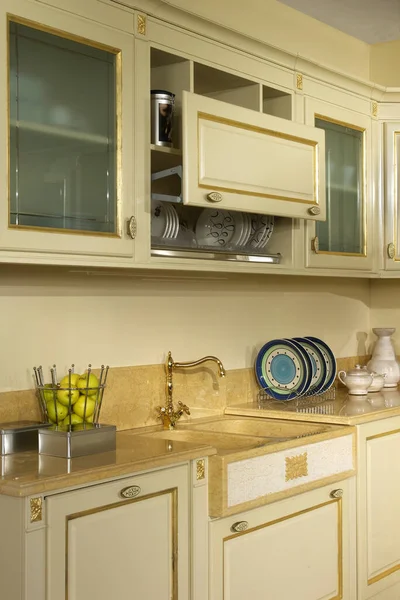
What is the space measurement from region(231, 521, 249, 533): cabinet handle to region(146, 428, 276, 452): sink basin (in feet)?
1.43

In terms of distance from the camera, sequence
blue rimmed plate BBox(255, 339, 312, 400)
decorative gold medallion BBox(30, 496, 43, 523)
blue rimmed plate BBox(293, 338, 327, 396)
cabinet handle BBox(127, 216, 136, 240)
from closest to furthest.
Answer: decorative gold medallion BBox(30, 496, 43, 523) < cabinet handle BBox(127, 216, 136, 240) < blue rimmed plate BBox(255, 339, 312, 400) < blue rimmed plate BBox(293, 338, 327, 396)

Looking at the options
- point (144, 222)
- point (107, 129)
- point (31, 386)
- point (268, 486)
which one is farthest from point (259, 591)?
point (107, 129)

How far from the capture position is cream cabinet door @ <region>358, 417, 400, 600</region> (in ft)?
10.1

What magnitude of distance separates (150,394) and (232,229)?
26.4 inches

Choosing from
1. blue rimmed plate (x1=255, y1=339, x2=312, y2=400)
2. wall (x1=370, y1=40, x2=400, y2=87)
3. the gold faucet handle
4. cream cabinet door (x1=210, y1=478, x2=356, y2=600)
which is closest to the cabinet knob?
blue rimmed plate (x1=255, y1=339, x2=312, y2=400)

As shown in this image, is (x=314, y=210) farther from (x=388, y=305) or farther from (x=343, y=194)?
(x=388, y=305)

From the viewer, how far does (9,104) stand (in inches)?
85.8

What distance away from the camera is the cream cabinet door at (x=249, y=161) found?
258 cm

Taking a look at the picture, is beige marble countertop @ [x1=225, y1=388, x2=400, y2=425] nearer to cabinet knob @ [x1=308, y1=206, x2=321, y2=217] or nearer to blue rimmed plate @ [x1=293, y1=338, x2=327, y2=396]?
blue rimmed plate @ [x1=293, y1=338, x2=327, y2=396]

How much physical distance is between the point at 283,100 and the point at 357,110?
0.50 metres

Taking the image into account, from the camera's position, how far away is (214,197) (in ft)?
8.61

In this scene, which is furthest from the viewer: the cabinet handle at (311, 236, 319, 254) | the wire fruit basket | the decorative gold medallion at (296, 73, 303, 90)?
the cabinet handle at (311, 236, 319, 254)

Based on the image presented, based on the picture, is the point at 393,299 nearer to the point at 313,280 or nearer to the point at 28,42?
the point at 313,280

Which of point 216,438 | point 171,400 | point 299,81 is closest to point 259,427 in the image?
point 216,438
